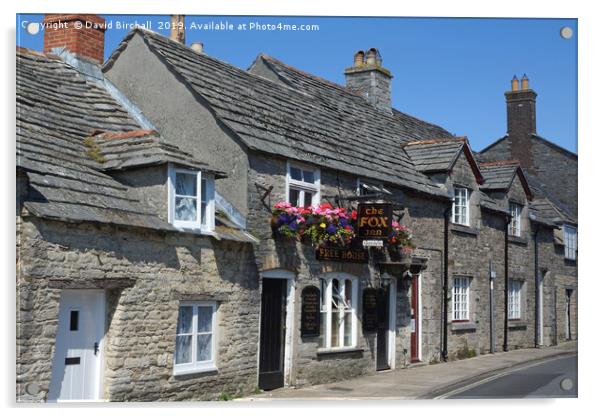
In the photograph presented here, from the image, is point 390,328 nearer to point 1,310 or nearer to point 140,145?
point 140,145

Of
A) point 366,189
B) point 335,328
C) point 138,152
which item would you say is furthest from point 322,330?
point 138,152

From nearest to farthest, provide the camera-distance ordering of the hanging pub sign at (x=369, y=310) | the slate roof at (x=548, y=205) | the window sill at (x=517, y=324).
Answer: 1. the hanging pub sign at (x=369, y=310)
2. the slate roof at (x=548, y=205)
3. the window sill at (x=517, y=324)

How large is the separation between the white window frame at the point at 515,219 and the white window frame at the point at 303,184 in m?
8.37

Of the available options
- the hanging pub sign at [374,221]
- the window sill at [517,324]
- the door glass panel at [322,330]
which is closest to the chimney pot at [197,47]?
the hanging pub sign at [374,221]

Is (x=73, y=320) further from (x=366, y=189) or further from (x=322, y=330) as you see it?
(x=366, y=189)

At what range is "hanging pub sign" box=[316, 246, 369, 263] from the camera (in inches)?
574

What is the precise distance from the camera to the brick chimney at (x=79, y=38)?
560 inches

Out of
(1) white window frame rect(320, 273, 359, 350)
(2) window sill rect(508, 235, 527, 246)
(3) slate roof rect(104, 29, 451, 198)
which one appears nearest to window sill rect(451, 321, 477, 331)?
(2) window sill rect(508, 235, 527, 246)

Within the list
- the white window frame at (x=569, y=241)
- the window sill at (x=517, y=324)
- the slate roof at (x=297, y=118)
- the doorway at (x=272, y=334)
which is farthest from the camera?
the window sill at (x=517, y=324)

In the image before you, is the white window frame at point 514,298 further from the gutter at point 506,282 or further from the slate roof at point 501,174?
the slate roof at point 501,174

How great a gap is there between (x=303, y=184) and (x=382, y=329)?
4.00m

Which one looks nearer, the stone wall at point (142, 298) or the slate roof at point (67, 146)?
the stone wall at point (142, 298)

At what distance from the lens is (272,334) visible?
13734 millimetres

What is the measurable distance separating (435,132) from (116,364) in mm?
14505
